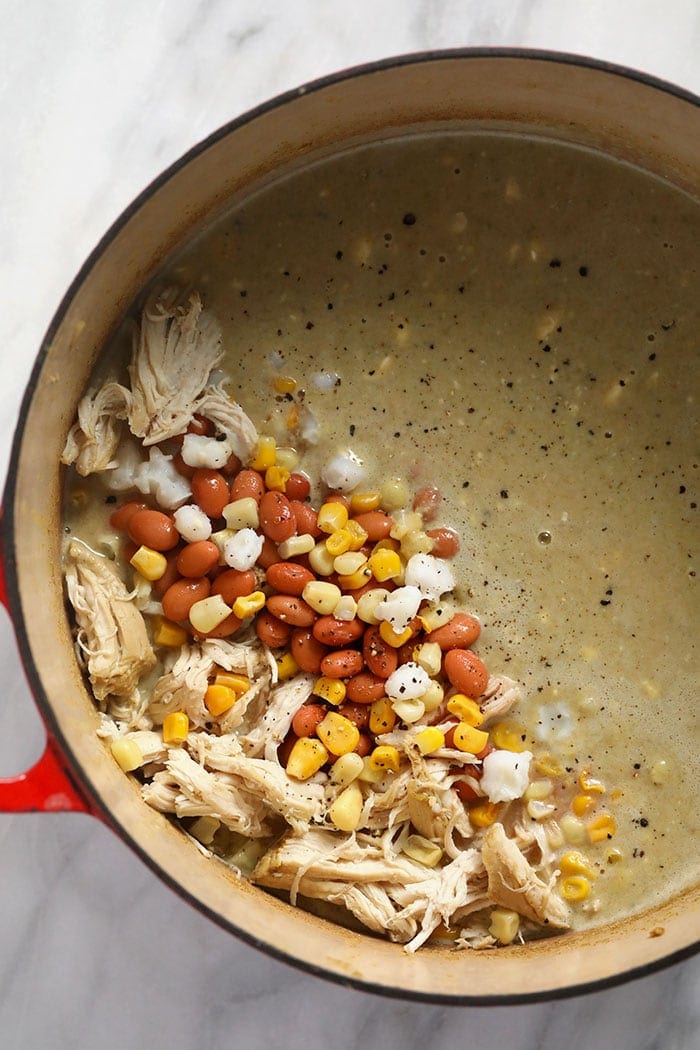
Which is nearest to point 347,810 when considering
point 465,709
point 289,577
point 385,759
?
point 385,759

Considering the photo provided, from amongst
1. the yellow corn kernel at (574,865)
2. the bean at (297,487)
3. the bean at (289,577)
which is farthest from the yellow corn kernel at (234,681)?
the yellow corn kernel at (574,865)

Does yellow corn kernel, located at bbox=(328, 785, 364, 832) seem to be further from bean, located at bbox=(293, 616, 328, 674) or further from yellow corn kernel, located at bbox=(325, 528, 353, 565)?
yellow corn kernel, located at bbox=(325, 528, 353, 565)

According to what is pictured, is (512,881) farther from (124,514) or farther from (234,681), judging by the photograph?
(124,514)

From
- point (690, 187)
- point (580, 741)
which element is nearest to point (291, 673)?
point (580, 741)

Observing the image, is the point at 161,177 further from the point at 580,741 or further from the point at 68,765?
the point at 580,741

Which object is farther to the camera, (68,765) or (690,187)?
(690,187)

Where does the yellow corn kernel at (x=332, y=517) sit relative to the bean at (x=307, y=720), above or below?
above

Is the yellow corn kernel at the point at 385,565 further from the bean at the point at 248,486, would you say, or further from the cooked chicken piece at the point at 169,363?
the cooked chicken piece at the point at 169,363
